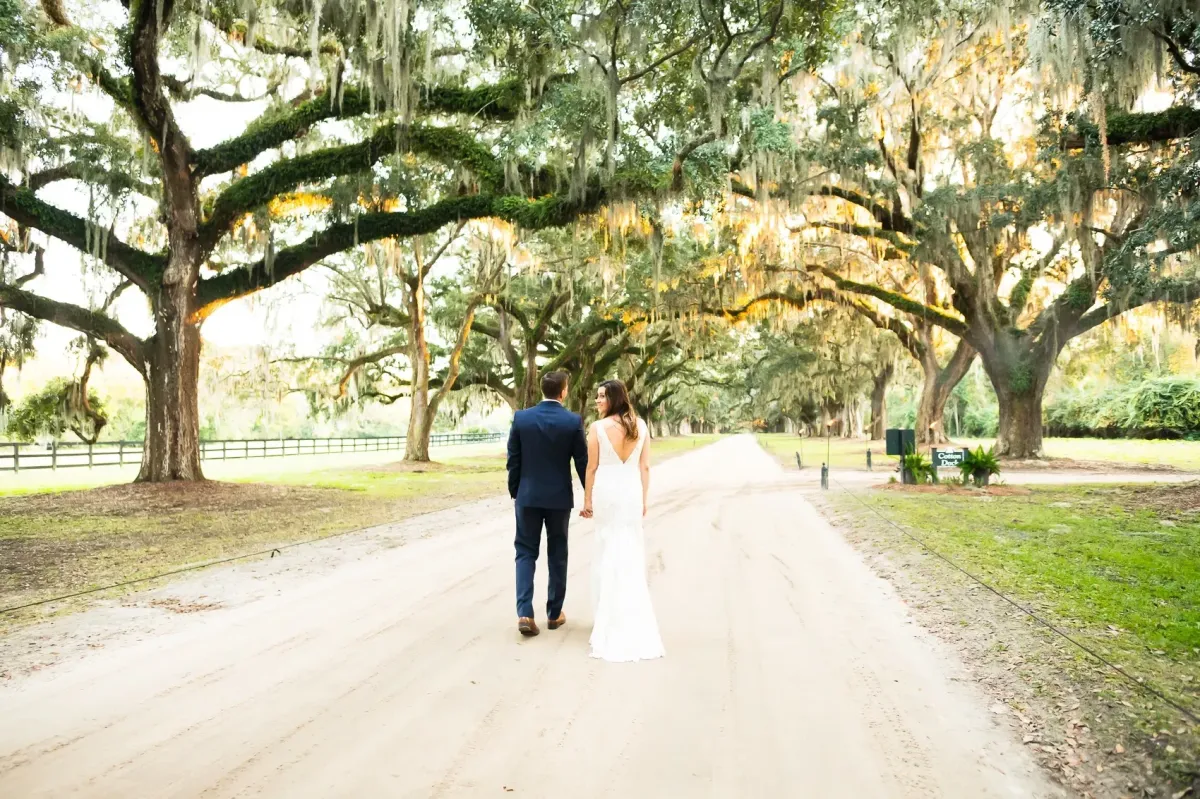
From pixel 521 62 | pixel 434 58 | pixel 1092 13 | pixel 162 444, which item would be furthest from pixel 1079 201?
pixel 162 444

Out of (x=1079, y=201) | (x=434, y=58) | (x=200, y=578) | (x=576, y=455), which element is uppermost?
(x=434, y=58)

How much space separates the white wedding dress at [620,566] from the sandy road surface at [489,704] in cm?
18

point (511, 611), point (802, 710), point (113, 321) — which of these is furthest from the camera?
point (113, 321)

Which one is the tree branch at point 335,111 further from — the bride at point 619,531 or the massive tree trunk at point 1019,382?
the massive tree trunk at point 1019,382

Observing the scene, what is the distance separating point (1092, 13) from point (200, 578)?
11.6 m

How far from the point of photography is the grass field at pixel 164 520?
294 inches

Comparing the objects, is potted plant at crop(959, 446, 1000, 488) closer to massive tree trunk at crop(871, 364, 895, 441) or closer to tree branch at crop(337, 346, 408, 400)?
tree branch at crop(337, 346, 408, 400)

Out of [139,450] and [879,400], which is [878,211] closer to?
[879,400]

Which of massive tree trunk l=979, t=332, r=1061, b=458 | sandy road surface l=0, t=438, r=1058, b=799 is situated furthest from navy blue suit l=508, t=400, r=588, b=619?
massive tree trunk l=979, t=332, r=1061, b=458

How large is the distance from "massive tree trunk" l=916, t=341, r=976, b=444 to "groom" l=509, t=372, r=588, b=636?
25518 mm

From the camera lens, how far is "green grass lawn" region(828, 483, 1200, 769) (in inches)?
159

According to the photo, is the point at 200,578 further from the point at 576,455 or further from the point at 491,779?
the point at 491,779

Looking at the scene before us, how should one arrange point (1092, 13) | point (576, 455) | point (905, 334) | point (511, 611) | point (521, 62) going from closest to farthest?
1. point (576, 455)
2. point (511, 611)
3. point (1092, 13)
4. point (521, 62)
5. point (905, 334)

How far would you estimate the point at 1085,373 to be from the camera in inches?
1246
